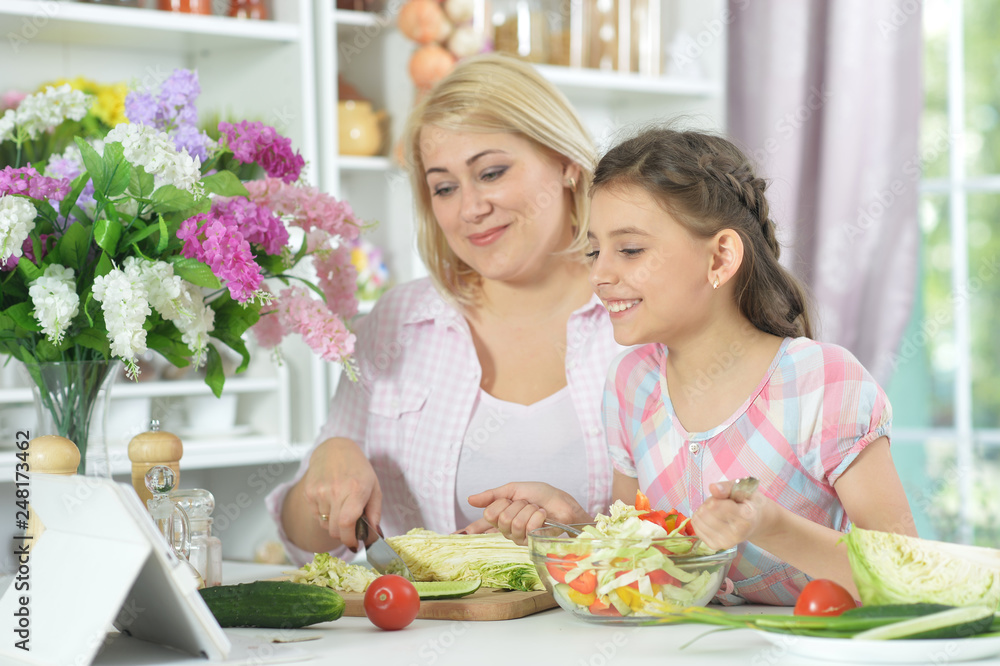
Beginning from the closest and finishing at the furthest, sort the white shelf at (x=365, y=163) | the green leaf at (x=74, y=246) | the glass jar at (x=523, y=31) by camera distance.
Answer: the green leaf at (x=74, y=246) < the white shelf at (x=365, y=163) < the glass jar at (x=523, y=31)

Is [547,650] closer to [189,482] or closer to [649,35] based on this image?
[189,482]

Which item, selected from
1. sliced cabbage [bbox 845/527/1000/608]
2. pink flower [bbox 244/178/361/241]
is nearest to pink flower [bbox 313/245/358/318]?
pink flower [bbox 244/178/361/241]

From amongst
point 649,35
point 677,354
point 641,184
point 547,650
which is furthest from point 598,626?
point 649,35

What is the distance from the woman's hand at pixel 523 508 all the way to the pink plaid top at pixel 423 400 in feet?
1.38

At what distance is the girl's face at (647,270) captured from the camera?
4.22ft

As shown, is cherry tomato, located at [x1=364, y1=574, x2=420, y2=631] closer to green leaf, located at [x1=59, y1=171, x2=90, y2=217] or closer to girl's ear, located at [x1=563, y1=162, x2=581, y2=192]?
green leaf, located at [x1=59, y1=171, x2=90, y2=217]

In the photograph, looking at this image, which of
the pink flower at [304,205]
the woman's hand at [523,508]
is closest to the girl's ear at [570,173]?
the pink flower at [304,205]

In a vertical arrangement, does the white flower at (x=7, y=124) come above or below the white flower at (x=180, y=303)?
above

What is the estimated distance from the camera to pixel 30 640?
0.95m

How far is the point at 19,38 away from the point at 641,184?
1796 millimetres

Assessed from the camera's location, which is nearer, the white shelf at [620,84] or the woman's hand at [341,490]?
the woman's hand at [341,490]

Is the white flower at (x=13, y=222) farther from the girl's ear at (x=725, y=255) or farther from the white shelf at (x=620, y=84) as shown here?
the white shelf at (x=620, y=84)

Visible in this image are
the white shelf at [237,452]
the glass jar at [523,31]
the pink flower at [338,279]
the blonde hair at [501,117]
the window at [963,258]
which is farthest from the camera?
the window at [963,258]

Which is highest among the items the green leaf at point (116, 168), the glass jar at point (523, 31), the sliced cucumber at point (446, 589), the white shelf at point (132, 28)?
the glass jar at point (523, 31)
